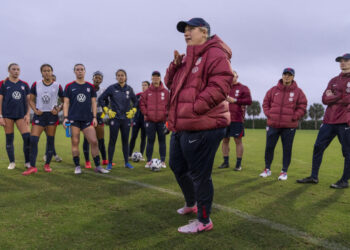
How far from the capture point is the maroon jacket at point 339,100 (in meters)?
5.32

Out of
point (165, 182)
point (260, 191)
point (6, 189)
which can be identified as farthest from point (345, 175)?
point (6, 189)

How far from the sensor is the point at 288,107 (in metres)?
6.06

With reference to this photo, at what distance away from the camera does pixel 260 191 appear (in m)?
4.96

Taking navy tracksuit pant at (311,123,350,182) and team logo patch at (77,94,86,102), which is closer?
navy tracksuit pant at (311,123,350,182)

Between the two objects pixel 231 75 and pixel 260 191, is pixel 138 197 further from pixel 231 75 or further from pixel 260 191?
pixel 231 75

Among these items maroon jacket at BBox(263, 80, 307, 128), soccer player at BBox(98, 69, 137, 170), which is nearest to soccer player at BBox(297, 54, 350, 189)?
maroon jacket at BBox(263, 80, 307, 128)

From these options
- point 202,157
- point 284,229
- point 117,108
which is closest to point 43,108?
point 117,108

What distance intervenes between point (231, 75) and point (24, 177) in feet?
16.5

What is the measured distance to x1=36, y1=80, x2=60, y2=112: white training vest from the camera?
6254 millimetres

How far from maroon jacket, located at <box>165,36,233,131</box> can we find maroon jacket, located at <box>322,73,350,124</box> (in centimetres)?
349

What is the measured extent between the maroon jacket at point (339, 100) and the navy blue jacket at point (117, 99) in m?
4.70

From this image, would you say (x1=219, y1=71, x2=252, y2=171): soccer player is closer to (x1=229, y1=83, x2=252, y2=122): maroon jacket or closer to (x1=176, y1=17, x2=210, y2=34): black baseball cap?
(x1=229, y1=83, x2=252, y2=122): maroon jacket

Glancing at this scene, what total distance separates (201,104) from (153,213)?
179 cm

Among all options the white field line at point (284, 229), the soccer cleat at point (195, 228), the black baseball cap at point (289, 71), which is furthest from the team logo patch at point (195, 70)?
the black baseball cap at point (289, 71)
